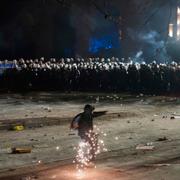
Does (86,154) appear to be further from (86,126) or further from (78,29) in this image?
(78,29)

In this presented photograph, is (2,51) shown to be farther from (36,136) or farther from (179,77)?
(36,136)

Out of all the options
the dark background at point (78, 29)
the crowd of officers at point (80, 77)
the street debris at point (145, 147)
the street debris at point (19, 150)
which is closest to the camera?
the street debris at point (19, 150)

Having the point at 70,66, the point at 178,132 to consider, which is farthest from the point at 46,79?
the point at 178,132

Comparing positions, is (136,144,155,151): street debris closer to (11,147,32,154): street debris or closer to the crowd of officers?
(11,147,32,154): street debris

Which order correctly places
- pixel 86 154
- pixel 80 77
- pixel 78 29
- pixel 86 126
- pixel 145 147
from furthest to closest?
pixel 78 29 < pixel 80 77 < pixel 145 147 < pixel 86 154 < pixel 86 126

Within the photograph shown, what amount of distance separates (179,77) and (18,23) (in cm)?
2104

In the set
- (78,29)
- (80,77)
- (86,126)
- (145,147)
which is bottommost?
(145,147)

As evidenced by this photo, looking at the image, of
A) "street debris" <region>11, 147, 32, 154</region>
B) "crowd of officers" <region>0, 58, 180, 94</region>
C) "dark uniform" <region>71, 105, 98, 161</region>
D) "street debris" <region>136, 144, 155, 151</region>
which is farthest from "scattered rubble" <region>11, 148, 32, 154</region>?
"crowd of officers" <region>0, 58, 180, 94</region>

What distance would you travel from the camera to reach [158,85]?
27.4 metres

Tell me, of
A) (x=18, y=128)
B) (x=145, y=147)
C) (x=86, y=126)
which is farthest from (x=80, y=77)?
(x=86, y=126)

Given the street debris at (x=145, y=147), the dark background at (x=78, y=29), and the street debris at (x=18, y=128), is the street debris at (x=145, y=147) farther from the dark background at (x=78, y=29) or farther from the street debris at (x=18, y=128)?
the dark background at (x=78, y=29)

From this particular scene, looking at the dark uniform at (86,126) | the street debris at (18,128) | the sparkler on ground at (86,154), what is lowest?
the sparkler on ground at (86,154)

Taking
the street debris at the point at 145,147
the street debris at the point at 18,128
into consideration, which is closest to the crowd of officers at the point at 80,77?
the street debris at the point at 18,128

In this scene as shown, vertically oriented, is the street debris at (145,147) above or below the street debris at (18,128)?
below
